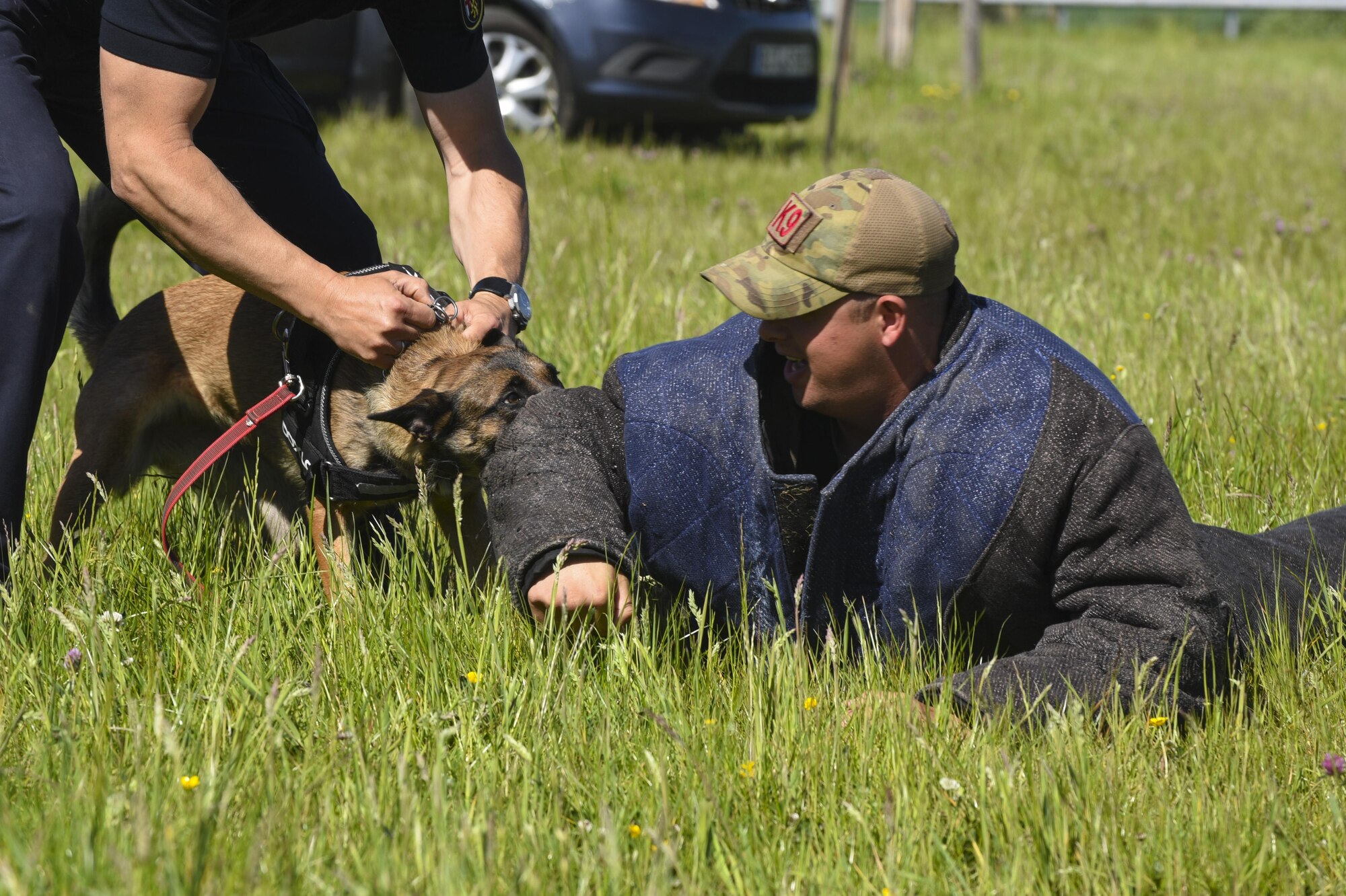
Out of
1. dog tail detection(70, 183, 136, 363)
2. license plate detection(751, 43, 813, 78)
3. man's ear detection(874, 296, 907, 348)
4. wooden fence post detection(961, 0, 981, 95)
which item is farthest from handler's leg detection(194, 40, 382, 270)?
wooden fence post detection(961, 0, 981, 95)

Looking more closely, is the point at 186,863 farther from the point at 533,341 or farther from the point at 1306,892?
the point at 533,341

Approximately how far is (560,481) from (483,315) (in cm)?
57

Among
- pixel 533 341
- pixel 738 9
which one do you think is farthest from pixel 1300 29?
pixel 533 341

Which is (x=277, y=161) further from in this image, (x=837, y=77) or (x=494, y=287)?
(x=837, y=77)

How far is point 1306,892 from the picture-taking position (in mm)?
1954

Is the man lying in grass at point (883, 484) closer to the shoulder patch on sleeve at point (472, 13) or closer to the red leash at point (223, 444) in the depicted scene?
the red leash at point (223, 444)

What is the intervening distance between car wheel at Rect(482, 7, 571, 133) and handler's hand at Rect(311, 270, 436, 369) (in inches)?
255

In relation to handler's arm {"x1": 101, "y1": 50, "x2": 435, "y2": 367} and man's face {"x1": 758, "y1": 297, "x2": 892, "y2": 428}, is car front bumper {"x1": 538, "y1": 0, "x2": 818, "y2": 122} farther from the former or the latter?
man's face {"x1": 758, "y1": 297, "x2": 892, "y2": 428}

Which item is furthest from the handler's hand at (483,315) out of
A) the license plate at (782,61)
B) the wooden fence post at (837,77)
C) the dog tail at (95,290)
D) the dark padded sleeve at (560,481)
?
the license plate at (782,61)

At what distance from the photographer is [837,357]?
248 centimetres

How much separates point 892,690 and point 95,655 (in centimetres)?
147

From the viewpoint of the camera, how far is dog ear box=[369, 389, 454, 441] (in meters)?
2.93

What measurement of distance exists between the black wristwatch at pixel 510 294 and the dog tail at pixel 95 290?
1155mm

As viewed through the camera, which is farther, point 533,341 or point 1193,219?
point 1193,219
